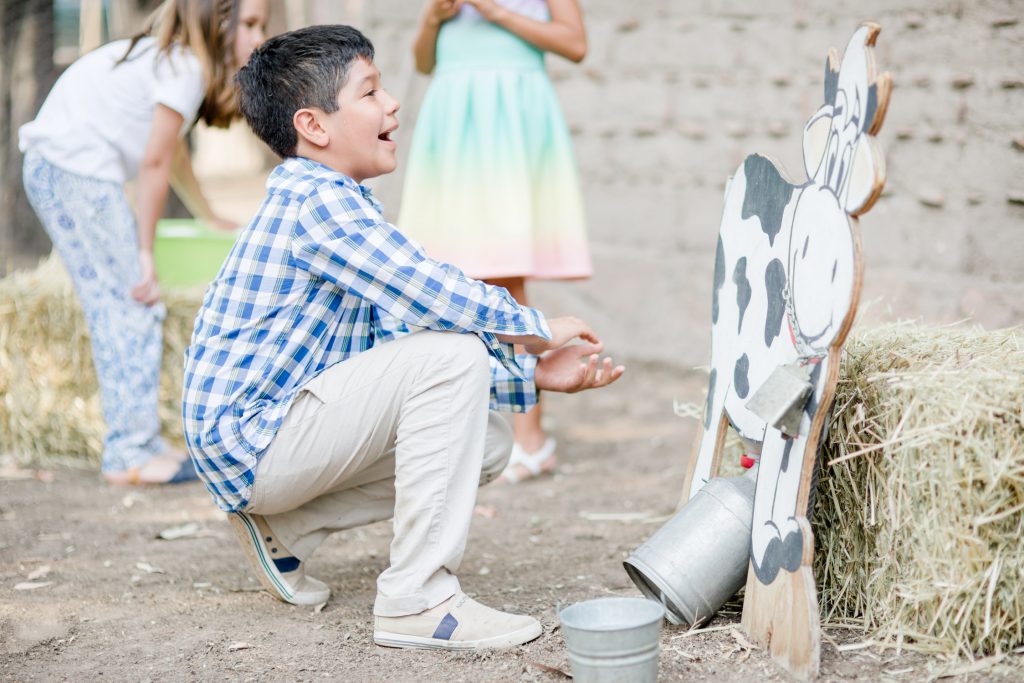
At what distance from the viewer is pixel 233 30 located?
3.66 metres

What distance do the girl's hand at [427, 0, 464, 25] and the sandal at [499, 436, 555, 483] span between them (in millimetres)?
1416

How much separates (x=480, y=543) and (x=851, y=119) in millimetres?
1624

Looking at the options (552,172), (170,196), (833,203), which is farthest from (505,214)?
(170,196)

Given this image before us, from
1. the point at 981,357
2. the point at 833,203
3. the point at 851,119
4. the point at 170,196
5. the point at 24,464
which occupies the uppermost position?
the point at 851,119

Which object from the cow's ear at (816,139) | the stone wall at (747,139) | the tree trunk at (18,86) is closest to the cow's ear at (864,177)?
the cow's ear at (816,139)

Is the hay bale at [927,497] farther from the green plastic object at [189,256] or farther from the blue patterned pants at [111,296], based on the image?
the green plastic object at [189,256]

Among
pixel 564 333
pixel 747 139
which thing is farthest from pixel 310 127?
pixel 747 139

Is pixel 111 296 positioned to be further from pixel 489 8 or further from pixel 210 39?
pixel 489 8

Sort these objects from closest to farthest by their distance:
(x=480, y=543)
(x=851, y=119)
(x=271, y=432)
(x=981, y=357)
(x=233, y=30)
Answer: (x=851, y=119), (x=981, y=357), (x=271, y=432), (x=480, y=543), (x=233, y=30)

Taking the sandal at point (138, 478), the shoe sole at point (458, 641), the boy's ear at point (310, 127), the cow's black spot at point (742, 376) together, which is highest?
the boy's ear at point (310, 127)

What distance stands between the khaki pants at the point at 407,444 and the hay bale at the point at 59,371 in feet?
6.24

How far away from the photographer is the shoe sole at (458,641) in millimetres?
2371

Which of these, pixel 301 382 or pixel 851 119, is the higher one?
pixel 851 119

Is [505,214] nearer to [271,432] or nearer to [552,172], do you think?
[552,172]
